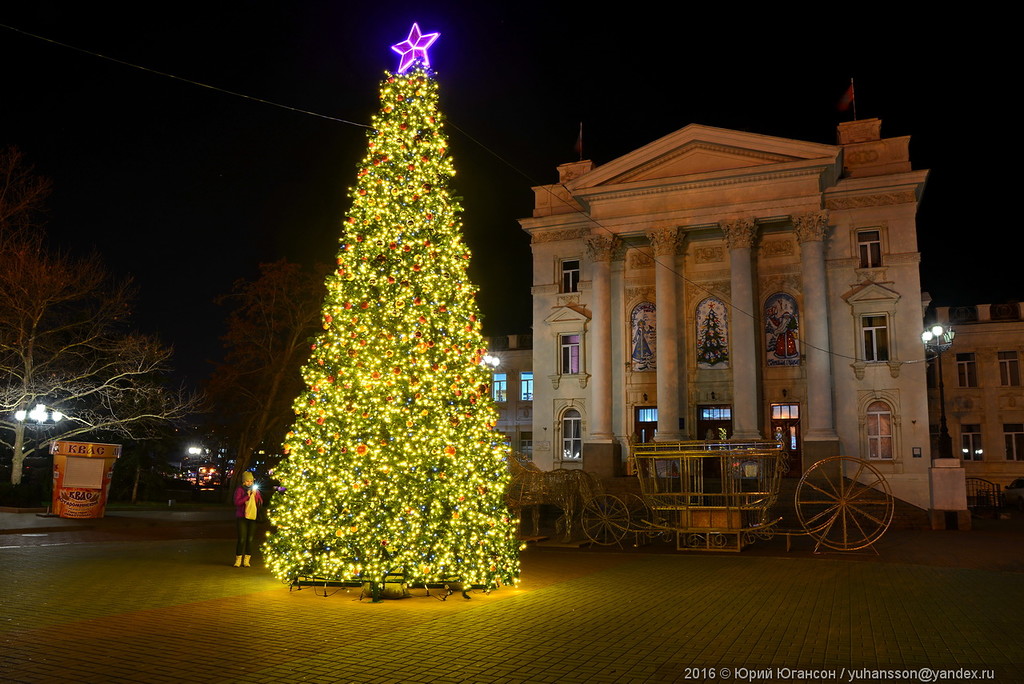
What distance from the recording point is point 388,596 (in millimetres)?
11500

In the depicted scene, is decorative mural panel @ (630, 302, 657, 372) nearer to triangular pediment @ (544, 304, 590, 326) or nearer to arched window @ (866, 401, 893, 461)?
triangular pediment @ (544, 304, 590, 326)

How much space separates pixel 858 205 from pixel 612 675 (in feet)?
103

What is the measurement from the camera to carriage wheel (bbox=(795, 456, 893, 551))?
1720 centimetres

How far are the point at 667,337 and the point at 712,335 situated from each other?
2.25 m

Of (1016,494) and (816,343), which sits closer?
(816,343)

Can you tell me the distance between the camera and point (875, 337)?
33.5m

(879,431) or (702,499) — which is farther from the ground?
(879,431)

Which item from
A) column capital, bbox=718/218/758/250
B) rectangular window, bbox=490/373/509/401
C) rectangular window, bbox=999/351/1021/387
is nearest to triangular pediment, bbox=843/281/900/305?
column capital, bbox=718/218/758/250

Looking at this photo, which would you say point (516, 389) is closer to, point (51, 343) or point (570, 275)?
point (570, 275)

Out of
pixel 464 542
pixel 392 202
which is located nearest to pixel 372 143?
pixel 392 202

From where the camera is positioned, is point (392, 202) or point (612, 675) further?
point (392, 202)

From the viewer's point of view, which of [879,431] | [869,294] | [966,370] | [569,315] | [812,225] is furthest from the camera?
[966,370]


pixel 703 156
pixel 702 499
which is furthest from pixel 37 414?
pixel 703 156

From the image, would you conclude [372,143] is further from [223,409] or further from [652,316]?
[223,409]
